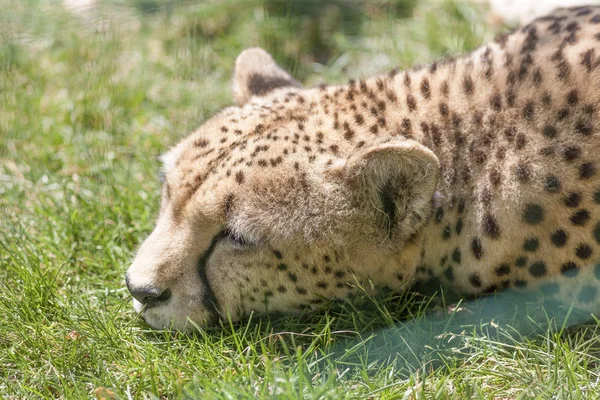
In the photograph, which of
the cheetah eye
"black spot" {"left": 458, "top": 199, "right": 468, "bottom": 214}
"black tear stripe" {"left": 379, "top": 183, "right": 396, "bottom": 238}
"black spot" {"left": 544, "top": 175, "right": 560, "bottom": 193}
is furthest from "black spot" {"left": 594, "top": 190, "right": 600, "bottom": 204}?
the cheetah eye

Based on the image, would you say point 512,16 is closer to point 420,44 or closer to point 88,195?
point 420,44

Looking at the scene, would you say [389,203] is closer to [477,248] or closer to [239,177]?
[477,248]

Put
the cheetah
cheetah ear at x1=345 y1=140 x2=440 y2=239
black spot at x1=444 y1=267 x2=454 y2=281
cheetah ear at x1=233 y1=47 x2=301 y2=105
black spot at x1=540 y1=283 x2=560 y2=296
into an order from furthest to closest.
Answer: cheetah ear at x1=233 y1=47 x2=301 y2=105
black spot at x1=444 y1=267 x2=454 y2=281
black spot at x1=540 y1=283 x2=560 y2=296
the cheetah
cheetah ear at x1=345 y1=140 x2=440 y2=239

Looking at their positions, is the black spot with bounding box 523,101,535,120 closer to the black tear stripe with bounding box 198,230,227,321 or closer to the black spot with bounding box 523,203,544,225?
the black spot with bounding box 523,203,544,225

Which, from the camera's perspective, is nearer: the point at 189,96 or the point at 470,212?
the point at 470,212

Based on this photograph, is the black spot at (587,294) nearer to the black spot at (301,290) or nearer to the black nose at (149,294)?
the black spot at (301,290)

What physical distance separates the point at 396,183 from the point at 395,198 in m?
0.06

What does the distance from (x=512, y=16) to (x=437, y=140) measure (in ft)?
9.14

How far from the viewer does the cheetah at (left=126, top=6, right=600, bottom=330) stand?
109 inches

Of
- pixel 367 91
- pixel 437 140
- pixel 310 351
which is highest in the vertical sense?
pixel 367 91

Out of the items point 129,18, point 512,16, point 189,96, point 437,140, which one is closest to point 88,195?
point 189,96

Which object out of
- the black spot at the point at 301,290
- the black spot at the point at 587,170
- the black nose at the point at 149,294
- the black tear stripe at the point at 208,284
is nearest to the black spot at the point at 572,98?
the black spot at the point at 587,170

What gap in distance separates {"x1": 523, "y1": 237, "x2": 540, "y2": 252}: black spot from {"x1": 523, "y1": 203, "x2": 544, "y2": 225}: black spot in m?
0.06

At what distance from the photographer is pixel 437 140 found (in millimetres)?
2904
